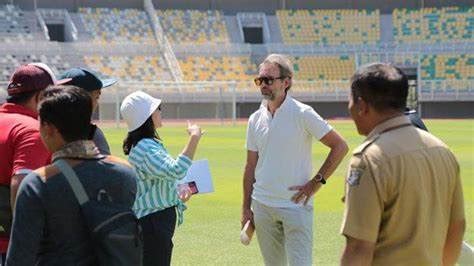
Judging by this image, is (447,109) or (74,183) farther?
(447,109)

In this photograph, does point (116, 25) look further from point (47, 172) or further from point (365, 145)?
point (365, 145)

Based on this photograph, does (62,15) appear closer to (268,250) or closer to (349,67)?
(349,67)

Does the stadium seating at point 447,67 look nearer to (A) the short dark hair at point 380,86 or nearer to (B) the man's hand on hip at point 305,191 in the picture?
(B) the man's hand on hip at point 305,191

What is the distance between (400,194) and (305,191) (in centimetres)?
253

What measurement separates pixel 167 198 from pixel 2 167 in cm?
134

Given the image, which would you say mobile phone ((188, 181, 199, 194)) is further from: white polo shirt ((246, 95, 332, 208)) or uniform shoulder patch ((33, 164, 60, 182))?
uniform shoulder patch ((33, 164, 60, 182))

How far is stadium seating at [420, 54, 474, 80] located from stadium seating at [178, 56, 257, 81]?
39.8 ft

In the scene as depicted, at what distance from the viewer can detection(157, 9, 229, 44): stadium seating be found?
59156 mm

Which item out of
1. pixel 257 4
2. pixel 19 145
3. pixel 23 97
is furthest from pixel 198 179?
pixel 257 4

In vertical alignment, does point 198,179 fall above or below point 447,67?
above

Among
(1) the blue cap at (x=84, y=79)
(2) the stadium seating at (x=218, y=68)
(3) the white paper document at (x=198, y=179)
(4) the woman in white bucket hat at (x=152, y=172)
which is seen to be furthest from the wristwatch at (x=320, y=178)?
(2) the stadium seating at (x=218, y=68)

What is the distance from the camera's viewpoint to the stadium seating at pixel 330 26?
200ft

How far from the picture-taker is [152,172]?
514 cm

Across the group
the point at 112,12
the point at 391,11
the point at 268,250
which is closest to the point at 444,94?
the point at 391,11
